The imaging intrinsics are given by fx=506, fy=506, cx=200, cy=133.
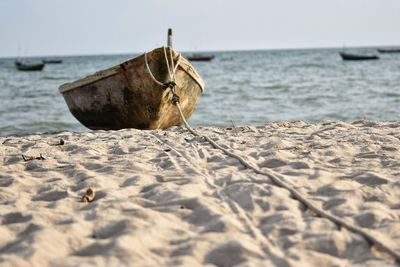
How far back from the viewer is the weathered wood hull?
6730mm

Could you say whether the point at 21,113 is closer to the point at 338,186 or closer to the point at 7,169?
the point at 7,169

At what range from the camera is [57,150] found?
4867mm

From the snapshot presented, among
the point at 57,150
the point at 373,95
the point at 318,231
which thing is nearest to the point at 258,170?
the point at 318,231

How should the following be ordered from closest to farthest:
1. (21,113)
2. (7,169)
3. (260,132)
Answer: (7,169) → (260,132) → (21,113)

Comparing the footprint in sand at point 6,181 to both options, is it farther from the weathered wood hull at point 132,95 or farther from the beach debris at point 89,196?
the weathered wood hull at point 132,95

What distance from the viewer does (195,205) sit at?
2.91m

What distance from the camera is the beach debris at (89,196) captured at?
3.09 metres

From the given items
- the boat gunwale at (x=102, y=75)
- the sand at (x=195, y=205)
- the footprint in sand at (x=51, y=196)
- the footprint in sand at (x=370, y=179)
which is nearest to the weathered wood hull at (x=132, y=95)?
the boat gunwale at (x=102, y=75)

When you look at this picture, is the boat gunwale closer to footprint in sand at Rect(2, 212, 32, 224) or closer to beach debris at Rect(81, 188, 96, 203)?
beach debris at Rect(81, 188, 96, 203)

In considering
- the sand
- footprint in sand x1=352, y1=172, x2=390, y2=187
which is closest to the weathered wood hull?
the sand

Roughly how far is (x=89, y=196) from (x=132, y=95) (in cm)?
393

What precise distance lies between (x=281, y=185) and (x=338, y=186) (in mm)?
384

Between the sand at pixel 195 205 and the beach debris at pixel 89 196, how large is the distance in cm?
4

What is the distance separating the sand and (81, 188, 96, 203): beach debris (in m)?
0.04
